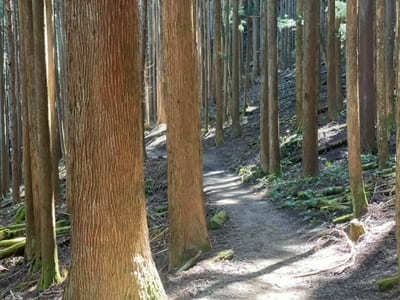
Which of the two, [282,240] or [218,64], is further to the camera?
[218,64]

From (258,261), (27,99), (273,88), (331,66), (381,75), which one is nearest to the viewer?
(258,261)

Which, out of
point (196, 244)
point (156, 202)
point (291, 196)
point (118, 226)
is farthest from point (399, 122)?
point (156, 202)

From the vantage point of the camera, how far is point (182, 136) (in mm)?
6590

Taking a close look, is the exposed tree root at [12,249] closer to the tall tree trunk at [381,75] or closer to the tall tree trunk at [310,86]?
the tall tree trunk at [310,86]

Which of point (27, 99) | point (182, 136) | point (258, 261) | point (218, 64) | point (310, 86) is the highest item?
point (218, 64)

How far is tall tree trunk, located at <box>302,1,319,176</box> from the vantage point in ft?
35.2

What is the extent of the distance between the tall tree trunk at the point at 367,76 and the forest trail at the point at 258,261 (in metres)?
3.52

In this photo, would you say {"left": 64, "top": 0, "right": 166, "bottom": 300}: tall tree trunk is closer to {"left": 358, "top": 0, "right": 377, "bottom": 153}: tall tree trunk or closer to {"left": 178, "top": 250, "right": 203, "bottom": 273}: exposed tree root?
{"left": 178, "top": 250, "right": 203, "bottom": 273}: exposed tree root

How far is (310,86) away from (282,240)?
Answer: 14.4 feet

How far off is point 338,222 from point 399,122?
3.98m

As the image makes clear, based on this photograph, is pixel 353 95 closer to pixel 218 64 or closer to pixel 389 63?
pixel 389 63

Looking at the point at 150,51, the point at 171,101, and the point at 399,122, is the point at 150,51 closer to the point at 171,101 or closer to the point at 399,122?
the point at 171,101

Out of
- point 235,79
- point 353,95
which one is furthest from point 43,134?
point 235,79

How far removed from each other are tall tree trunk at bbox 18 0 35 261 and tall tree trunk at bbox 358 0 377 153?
7808 mm
